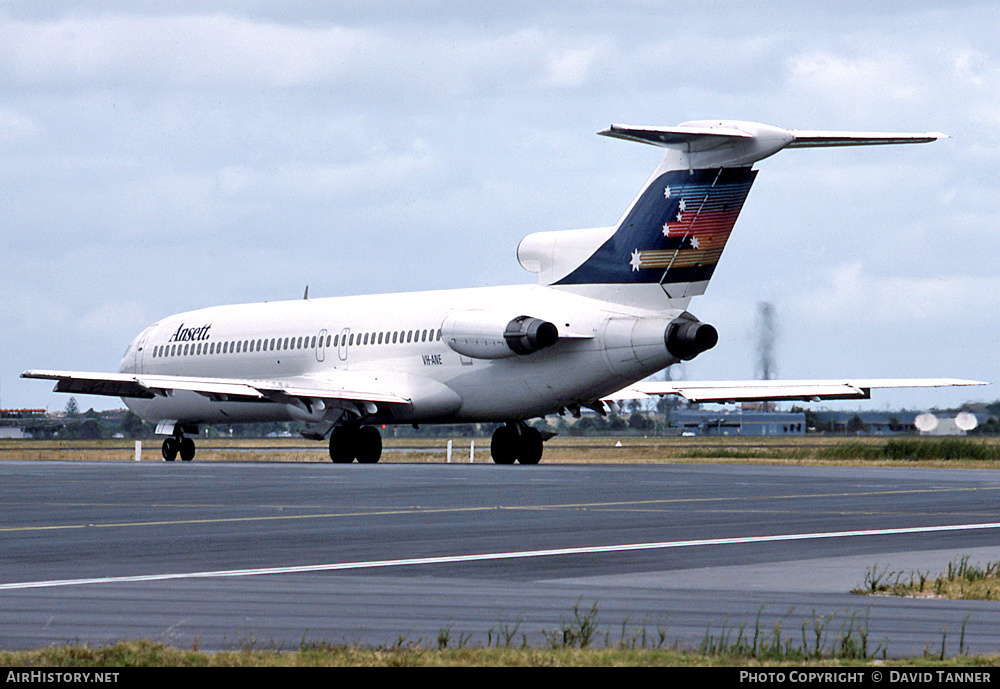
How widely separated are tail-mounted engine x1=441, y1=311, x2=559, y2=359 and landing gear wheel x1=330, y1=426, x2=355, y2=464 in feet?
13.6

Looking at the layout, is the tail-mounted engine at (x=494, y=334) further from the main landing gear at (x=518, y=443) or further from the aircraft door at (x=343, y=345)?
the aircraft door at (x=343, y=345)

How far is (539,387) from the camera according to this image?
41.0 meters

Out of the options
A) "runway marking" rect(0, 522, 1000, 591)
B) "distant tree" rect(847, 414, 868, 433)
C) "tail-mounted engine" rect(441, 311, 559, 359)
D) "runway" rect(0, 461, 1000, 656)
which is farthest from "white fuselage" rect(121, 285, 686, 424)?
"distant tree" rect(847, 414, 868, 433)

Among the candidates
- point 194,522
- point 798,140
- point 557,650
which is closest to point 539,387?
point 798,140

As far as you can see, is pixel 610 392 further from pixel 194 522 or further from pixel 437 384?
pixel 194 522

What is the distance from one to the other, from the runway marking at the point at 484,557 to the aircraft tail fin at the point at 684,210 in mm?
17632

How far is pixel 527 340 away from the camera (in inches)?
1553

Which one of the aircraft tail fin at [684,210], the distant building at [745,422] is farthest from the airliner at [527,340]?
the distant building at [745,422]

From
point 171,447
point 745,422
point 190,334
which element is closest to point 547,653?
point 190,334

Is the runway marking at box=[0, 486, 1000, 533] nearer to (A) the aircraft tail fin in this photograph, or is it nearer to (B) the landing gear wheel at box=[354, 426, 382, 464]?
(A) the aircraft tail fin

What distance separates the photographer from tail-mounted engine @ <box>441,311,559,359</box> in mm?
39281

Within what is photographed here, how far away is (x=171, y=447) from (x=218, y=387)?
1020 cm

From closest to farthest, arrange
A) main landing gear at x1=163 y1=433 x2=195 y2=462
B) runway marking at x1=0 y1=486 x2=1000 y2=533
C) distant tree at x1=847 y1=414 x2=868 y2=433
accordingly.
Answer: runway marking at x1=0 y1=486 x2=1000 y2=533 < main landing gear at x1=163 y1=433 x2=195 y2=462 < distant tree at x1=847 y1=414 x2=868 y2=433

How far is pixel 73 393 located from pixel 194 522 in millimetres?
25387
